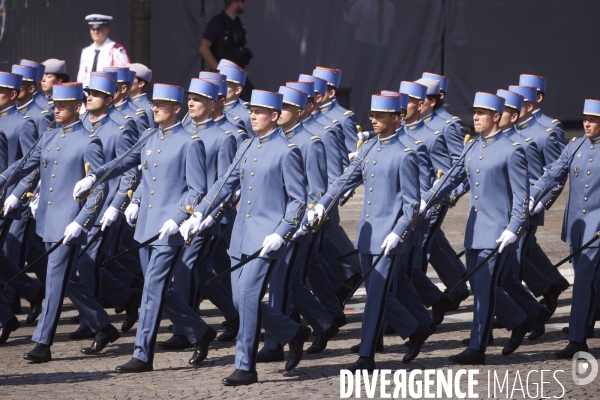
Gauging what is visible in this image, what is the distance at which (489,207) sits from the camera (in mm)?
8641

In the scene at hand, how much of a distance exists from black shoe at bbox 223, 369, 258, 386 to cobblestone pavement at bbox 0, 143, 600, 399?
0.04 meters

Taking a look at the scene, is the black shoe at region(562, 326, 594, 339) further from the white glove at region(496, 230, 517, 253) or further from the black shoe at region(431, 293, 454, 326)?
the white glove at region(496, 230, 517, 253)

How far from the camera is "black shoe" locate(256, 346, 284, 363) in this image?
8.71m

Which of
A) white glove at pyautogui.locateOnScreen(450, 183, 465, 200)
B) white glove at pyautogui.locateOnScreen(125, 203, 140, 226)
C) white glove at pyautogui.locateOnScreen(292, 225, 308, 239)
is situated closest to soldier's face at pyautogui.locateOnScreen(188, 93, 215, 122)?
white glove at pyautogui.locateOnScreen(125, 203, 140, 226)

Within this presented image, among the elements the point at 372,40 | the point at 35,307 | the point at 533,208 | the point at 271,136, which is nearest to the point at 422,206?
the point at 533,208

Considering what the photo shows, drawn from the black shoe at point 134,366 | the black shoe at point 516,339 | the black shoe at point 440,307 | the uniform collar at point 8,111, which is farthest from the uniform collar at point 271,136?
the uniform collar at point 8,111

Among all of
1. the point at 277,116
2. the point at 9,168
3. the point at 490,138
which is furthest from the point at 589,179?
the point at 9,168

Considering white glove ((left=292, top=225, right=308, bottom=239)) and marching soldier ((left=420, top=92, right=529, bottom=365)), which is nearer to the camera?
white glove ((left=292, top=225, right=308, bottom=239))

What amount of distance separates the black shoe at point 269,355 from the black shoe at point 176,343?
0.62 m

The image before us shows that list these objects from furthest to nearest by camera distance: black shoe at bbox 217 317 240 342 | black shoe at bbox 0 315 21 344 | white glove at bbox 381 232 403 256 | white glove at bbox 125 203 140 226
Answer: black shoe at bbox 217 317 240 342 → black shoe at bbox 0 315 21 344 → white glove at bbox 125 203 140 226 → white glove at bbox 381 232 403 256

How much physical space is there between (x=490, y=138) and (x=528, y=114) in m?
1.89

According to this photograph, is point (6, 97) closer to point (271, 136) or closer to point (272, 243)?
point (271, 136)

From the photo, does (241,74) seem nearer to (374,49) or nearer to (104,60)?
(104,60)

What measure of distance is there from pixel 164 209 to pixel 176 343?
1.11 meters
